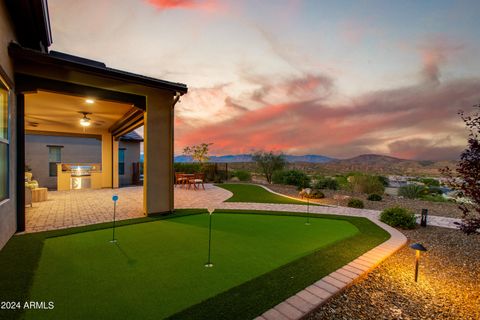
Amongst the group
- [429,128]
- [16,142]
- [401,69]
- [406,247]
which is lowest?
[406,247]

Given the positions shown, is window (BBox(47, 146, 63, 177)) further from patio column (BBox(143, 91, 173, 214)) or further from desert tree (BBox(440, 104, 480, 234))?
desert tree (BBox(440, 104, 480, 234))

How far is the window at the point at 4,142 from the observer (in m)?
3.74

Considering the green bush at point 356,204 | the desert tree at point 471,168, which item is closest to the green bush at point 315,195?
the green bush at point 356,204

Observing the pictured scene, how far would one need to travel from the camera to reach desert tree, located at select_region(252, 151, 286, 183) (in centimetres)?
1678

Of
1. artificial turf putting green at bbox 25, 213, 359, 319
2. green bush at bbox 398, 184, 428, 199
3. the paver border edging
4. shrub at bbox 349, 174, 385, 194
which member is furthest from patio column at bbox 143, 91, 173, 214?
green bush at bbox 398, 184, 428, 199

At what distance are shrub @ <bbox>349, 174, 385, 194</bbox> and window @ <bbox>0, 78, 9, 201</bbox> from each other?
13351 millimetres

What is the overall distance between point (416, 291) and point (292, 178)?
11969 millimetres

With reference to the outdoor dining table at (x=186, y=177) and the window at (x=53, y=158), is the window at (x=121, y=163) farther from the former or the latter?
the outdoor dining table at (x=186, y=177)

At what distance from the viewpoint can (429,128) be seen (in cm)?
1283

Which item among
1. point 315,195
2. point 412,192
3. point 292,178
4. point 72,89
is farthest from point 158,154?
point 412,192

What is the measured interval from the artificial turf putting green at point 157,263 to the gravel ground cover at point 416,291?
0.94m

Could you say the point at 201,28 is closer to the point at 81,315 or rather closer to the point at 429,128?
the point at 81,315

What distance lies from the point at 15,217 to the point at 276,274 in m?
5.53

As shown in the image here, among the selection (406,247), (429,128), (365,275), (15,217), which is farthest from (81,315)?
(429,128)
